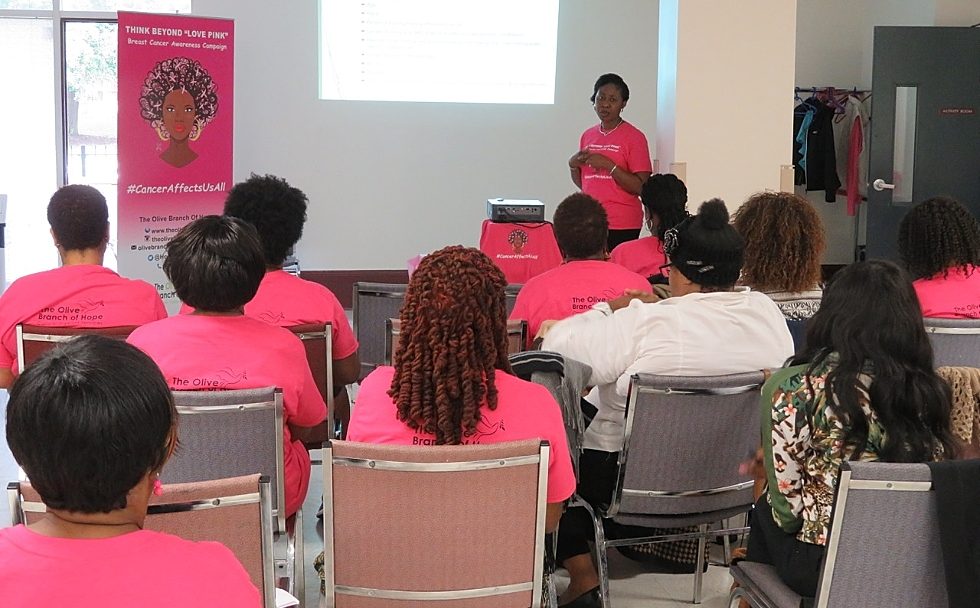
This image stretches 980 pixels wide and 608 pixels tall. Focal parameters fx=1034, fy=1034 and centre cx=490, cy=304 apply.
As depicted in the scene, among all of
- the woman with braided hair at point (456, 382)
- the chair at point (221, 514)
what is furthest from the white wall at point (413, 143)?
the chair at point (221, 514)

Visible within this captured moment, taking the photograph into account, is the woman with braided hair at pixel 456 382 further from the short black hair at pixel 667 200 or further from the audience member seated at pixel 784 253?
the short black hair at pixel 667 200

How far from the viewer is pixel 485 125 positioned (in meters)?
7.71

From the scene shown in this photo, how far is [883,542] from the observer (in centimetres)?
176

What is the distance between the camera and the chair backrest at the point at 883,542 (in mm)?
1700

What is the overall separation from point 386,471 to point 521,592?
Result: 1.17ft

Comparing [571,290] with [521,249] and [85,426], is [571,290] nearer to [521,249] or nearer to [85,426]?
[521,249]

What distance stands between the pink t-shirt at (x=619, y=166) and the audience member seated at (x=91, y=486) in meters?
4.57

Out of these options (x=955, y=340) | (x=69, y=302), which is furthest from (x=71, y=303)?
(x=955, y=340)

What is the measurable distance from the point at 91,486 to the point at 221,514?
50cm

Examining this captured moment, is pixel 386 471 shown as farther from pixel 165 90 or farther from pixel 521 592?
pixel 165 90

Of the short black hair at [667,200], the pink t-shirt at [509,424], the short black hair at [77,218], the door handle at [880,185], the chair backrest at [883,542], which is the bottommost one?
the chair backrest at [883,542]

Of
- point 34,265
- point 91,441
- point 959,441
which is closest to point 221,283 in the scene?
point 91,441

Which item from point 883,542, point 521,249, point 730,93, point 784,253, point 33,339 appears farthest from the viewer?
point 521,249

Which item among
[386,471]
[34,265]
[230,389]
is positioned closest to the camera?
[386,471]
